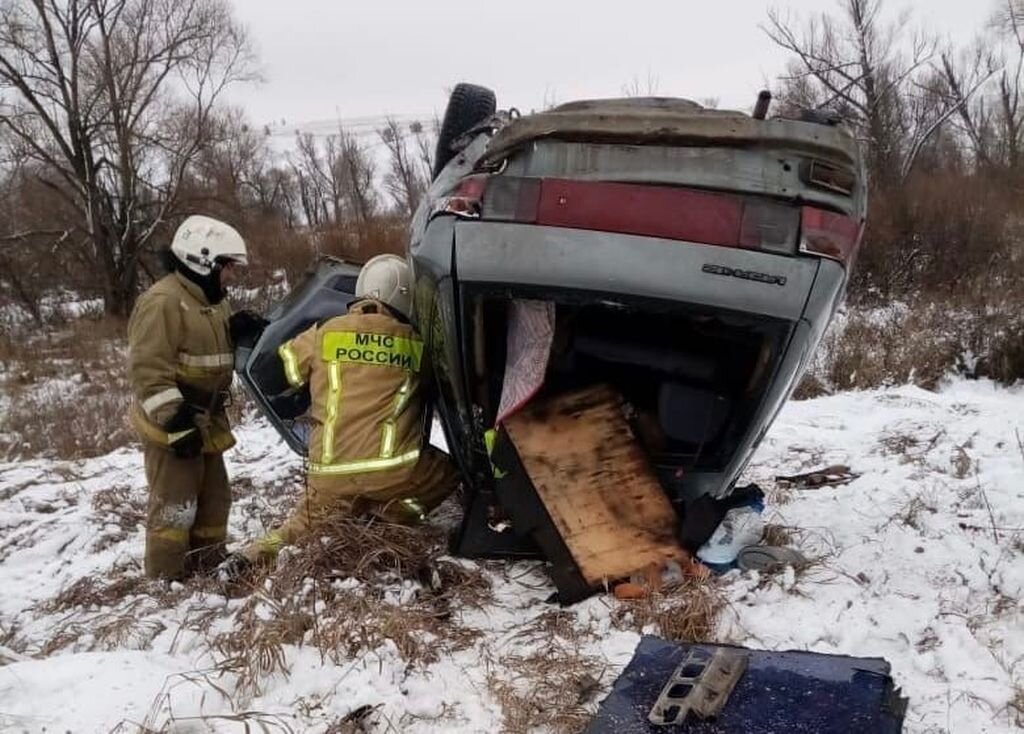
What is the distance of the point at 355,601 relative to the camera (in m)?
2.62

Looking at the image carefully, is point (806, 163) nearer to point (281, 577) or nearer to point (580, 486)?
point (580, 486)

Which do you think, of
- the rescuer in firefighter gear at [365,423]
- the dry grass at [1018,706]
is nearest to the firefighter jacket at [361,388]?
the rescuer in firefighter gear at [365,423]

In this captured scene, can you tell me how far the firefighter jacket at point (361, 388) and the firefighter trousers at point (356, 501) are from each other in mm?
38

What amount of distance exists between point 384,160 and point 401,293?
74.7 metres

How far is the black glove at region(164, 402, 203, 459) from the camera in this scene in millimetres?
3555

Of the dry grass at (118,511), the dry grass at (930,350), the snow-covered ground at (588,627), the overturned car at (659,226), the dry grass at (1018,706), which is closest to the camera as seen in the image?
the dry grass at (1018,706)

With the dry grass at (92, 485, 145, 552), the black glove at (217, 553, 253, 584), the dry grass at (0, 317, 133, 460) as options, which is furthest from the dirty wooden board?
the dry grass at (0, 317, 133, 460)

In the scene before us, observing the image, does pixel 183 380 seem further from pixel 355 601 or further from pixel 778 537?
pixel 778 537

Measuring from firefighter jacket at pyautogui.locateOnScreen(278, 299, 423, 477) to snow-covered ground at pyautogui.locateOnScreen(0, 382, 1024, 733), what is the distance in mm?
631

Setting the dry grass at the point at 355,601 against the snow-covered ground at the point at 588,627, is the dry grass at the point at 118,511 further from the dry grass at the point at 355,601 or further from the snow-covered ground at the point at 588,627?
the dry grass at the point at 355,601

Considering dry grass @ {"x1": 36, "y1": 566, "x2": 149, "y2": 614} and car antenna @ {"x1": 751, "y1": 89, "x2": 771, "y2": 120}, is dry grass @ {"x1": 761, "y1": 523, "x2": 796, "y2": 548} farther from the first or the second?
dry grass @ {"x1": 36, "y1": 566, "x2": 149, "y2": 614}

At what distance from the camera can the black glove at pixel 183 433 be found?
355 cm

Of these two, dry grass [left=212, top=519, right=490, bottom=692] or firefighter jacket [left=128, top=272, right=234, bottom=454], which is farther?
firefighter jacket [left=128, top=272, right=234, bottom=454]

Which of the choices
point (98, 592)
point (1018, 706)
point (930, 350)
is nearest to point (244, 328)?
point (98, 592)
